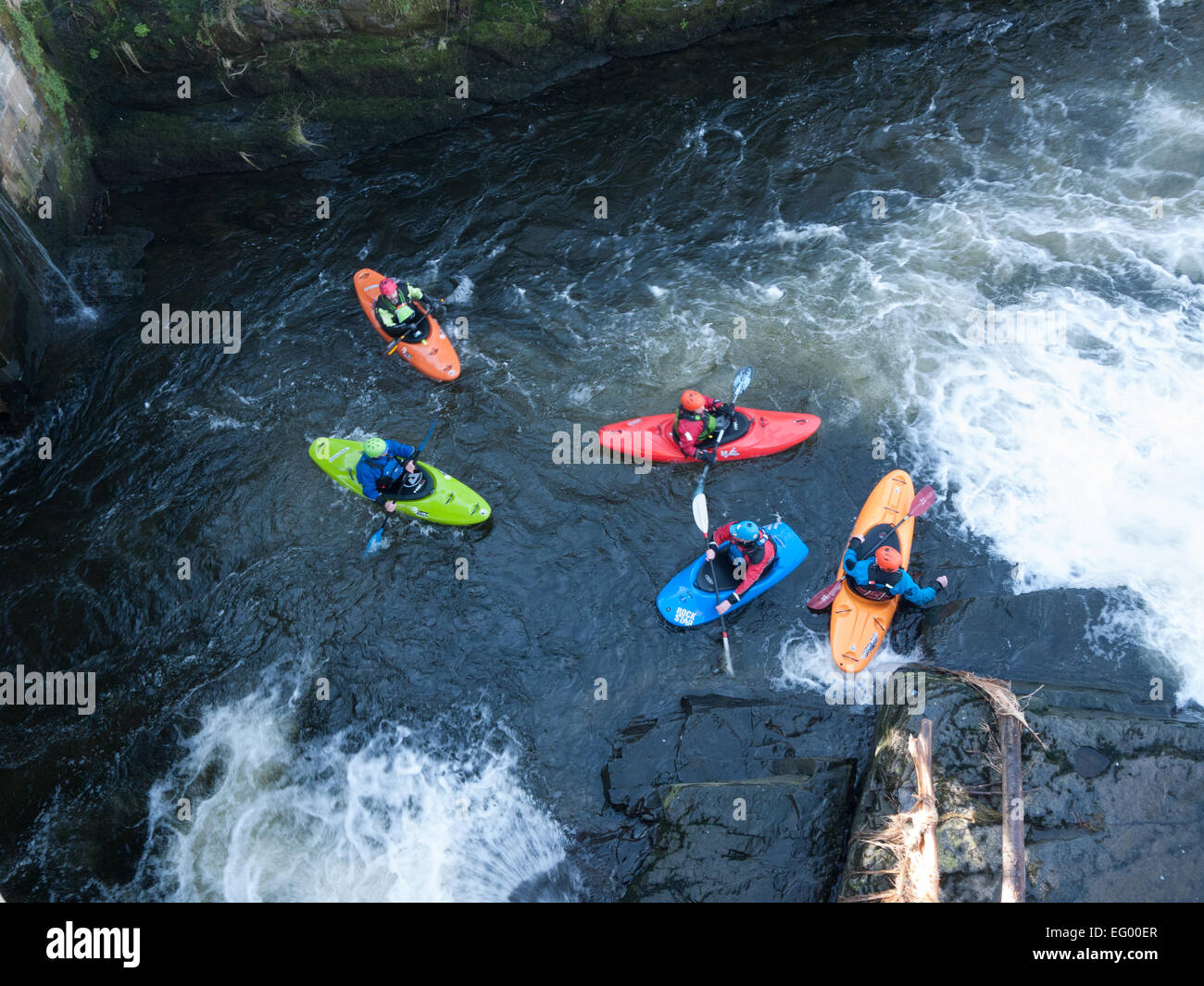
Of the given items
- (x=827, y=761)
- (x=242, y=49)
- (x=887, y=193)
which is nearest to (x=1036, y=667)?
(x=827, y=761)

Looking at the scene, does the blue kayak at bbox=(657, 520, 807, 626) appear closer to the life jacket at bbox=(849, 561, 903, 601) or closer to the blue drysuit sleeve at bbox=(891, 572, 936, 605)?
the life jacket at bbox=(849, 561, 903, 601)

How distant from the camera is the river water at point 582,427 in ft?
27.6

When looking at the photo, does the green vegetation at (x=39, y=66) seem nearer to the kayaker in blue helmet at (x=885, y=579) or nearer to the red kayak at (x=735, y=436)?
the red kayak at (x=735, y=436)

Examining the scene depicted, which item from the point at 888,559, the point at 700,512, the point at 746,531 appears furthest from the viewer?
the point at 700,512

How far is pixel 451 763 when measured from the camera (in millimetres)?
8523

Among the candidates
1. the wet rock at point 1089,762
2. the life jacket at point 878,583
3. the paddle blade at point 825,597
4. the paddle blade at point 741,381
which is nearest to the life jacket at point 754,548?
the paddle blade at point 825,597

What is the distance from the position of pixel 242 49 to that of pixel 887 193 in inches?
412

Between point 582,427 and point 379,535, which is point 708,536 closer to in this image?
point 582,427

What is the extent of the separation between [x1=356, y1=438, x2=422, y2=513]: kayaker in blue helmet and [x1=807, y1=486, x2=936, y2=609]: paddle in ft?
15.7

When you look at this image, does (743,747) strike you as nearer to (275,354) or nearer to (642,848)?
(642,848)

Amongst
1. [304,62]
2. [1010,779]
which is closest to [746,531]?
[1010,779]

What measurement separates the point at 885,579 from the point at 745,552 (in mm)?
1471

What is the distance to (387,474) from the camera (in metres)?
9.88

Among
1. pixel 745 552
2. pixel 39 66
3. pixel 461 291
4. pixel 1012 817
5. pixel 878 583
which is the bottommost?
pixel 1012 817
